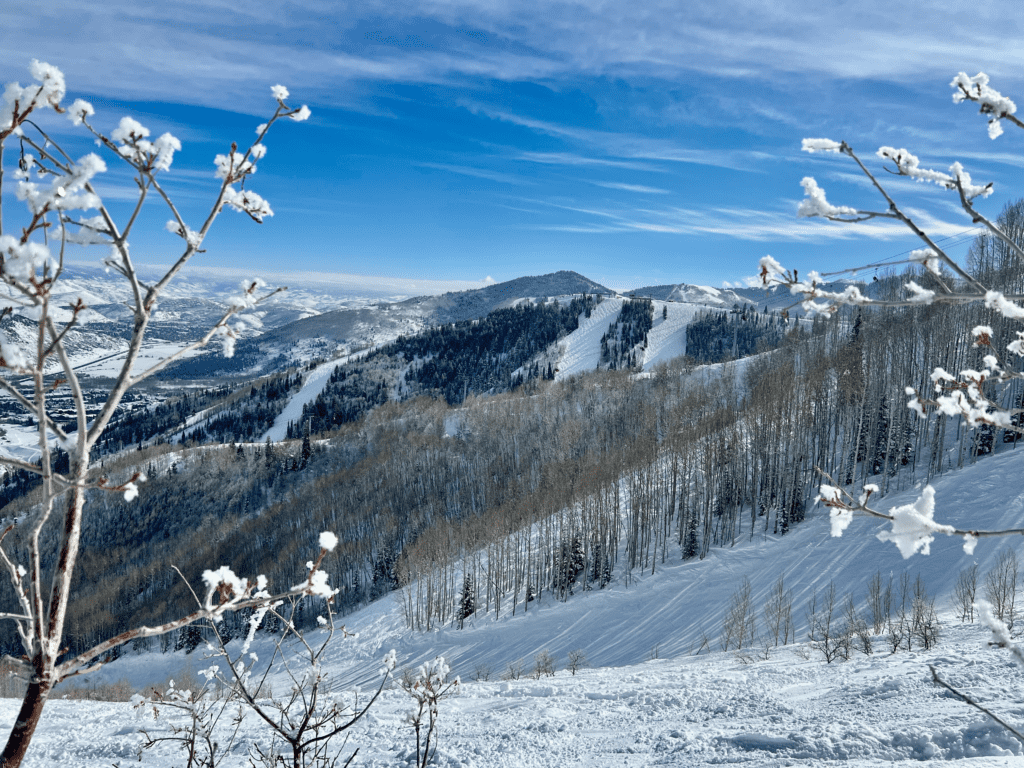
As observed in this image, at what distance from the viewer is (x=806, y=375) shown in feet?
156

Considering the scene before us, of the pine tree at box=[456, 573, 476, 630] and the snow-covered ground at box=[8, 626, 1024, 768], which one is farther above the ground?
the snow-covered ground at box=[8, 626, 1024, 768]

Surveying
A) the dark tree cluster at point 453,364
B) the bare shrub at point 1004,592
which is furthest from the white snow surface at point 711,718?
the dark tree cluster at point 453,364

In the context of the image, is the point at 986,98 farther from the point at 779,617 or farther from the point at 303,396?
the point at 303,396

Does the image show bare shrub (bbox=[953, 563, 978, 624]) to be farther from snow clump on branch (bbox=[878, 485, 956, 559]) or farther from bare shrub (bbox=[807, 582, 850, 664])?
snow clump on branch (bbox=[878, 485, 956, 559])

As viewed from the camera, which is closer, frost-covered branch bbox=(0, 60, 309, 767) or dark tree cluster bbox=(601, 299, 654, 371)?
frost-covered branch bbox=(0, 60, 309, 767)

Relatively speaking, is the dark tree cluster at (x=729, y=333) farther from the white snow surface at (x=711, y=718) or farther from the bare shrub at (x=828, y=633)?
A: the white snow surface at (x=711, y=718)

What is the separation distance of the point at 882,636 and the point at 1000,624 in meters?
18.4

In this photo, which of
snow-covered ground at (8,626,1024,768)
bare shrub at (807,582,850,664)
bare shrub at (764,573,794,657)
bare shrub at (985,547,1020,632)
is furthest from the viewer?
bare shrub at (764,573,794,657)

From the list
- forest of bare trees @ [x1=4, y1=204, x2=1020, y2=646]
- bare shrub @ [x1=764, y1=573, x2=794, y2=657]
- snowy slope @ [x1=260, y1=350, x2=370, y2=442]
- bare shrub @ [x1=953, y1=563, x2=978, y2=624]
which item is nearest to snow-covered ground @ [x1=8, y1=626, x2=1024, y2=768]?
bare shrub @ [x1=953, y1=563, x2=978, y2=624]

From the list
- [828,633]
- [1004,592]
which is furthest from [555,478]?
[1004,592]

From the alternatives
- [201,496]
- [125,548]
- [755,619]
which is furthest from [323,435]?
[755,619]

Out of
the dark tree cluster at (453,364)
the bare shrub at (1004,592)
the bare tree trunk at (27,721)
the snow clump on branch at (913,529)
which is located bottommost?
the bare shrub at (1004,592)

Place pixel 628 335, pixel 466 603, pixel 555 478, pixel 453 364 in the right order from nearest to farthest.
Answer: pixel 466 603
pixel 555 478
pixel 453 364
pixel 628 335

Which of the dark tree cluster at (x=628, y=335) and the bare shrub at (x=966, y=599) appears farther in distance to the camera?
the dark tree cluster at (x=628, y=335)
